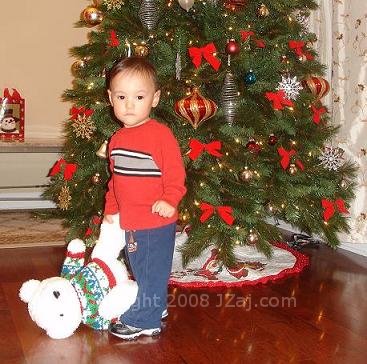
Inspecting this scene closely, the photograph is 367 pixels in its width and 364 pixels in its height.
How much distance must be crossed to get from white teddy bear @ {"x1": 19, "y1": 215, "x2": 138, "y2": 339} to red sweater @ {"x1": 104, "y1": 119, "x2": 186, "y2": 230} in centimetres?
12

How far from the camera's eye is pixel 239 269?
1979mm

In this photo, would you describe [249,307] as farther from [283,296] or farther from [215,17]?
[215,17]

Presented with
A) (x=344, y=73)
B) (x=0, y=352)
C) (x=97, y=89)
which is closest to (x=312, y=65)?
(x=344, y=73)

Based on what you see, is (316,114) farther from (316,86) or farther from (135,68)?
(135,68)

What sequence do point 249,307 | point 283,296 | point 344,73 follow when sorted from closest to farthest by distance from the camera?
point 249,307 < point 283,296 < point 344,73

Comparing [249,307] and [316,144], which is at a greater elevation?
[316,144]

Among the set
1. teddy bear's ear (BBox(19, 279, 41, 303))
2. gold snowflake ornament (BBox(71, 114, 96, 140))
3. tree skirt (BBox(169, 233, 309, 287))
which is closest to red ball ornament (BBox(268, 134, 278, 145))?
tree skirt (BBox(169, 233, 309, 287))

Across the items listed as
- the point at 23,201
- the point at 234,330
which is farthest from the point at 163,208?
the point at 23,201

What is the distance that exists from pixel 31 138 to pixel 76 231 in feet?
3.69

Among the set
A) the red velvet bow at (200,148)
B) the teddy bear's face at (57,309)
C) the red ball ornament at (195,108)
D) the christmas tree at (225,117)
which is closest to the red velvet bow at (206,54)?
the christmas tree at (225,117)

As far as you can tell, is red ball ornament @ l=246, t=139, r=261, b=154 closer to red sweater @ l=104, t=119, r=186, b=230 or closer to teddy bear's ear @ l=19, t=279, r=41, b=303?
red sweater @ l=104, t=119, r=186, b=230

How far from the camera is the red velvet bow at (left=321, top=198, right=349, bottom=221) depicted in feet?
6.77

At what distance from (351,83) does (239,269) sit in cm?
97

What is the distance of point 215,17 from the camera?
195 centimetres
